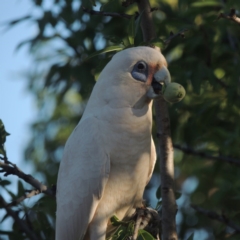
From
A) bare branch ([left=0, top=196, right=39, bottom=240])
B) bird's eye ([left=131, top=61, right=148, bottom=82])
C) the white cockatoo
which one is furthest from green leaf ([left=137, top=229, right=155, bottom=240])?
bare branch ([left=0, top=196, right=39, bottom=240])

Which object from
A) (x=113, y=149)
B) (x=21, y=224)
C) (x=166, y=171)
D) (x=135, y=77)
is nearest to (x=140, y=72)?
(x=135, y=77)

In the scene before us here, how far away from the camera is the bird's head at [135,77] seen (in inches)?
152

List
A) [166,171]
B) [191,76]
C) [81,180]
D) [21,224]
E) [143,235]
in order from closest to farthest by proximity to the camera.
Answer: [143,235]
[166,171]
[81,180]
[21,224]
[191,76]

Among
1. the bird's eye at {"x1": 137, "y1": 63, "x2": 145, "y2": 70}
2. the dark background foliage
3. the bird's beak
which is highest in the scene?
the bird's eye at {"x1": 137, "y1": 63, "x2": 145, "y2": 70}

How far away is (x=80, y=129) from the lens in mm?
3980

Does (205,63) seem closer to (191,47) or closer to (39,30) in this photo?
(191,47)

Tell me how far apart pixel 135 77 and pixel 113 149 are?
45 cm

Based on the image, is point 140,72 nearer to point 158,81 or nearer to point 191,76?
point 158,81

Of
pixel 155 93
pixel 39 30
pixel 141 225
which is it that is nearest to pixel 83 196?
pixel 141 225

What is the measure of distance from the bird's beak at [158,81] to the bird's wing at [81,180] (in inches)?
14.8

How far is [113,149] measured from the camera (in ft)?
12.6

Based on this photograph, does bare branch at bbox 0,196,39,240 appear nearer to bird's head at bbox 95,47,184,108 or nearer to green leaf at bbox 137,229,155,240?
bird's head at bbox 95,47,184,108

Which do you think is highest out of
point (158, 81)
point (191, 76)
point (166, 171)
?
point (158, 81)

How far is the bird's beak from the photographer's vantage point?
151 inches
